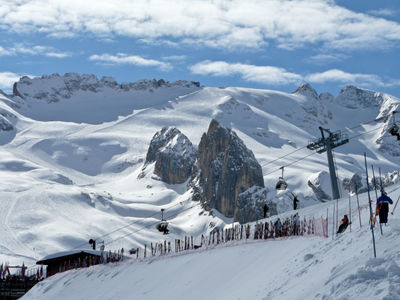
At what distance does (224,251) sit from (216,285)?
18.9 feet

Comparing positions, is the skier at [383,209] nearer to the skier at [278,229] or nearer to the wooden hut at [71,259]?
the skier at [278,229]

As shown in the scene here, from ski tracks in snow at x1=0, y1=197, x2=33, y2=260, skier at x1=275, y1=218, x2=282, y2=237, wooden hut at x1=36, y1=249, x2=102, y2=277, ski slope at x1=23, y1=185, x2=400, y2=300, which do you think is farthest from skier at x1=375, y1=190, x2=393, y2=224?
ski tracks in snow at x1=0, y1=197, x2=33, y2=260

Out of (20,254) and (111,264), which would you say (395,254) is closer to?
(111,264)

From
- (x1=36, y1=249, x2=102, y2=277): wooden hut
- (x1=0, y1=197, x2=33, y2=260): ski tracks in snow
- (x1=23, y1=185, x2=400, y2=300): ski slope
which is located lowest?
(x1=0, y1=197, x2=33, y2=260): ski tracks in snow

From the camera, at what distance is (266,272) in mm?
22859

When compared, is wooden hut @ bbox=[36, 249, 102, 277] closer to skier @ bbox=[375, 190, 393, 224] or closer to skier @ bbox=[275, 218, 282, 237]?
skier @ bbox=[275, 218, 282, 237]

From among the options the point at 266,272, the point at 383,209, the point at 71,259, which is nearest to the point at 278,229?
the point at 266,272

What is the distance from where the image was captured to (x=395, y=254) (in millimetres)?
17047

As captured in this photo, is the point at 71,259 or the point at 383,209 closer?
the point at 383,209

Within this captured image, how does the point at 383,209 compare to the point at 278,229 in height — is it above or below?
above

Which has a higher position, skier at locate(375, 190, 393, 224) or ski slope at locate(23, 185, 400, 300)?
skier at locate(375, 190, 393, 224)

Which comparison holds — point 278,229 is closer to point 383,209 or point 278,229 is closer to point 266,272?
point 266,272

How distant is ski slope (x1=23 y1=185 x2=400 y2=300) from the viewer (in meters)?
16.1

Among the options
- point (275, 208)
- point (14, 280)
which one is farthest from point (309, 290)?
point (275, 208)
